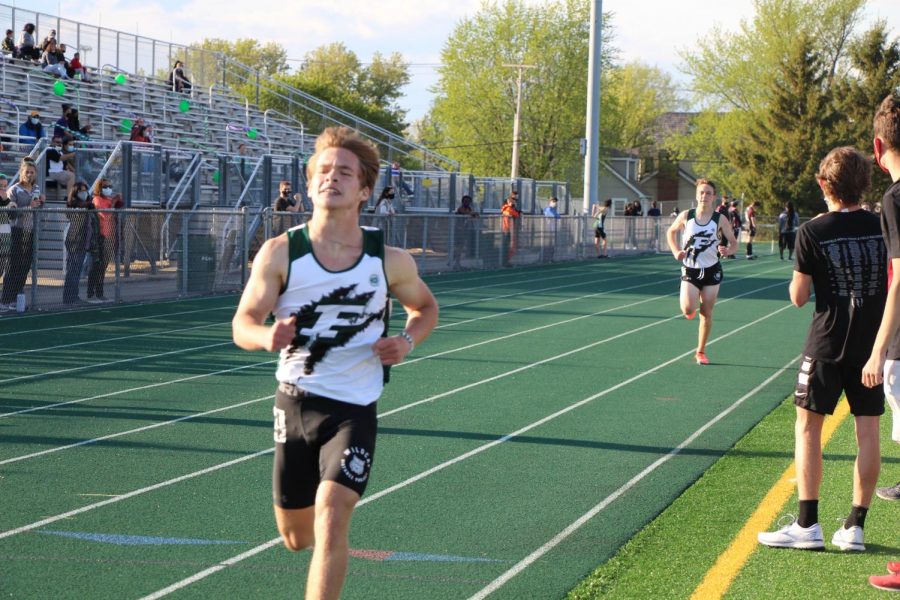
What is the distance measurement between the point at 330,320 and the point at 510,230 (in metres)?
27.0

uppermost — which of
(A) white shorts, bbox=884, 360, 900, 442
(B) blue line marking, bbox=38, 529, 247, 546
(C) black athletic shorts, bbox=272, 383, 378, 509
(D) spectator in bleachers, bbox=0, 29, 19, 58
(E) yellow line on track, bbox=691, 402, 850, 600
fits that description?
(D) spectator in bleachers, bbox=0, 29, 19, 58

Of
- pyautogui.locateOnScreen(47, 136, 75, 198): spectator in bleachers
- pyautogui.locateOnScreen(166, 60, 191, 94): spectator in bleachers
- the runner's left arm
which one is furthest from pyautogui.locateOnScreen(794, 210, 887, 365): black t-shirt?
pyautogui.locateOnScreen(166, 60, 191, 94): spectator in bleachers

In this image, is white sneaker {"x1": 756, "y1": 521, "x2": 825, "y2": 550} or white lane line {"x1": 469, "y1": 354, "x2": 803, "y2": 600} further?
white sneaker {"x1": 756, "y1": 521, "x2": 825, "y2": 550}

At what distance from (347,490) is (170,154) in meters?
22.5

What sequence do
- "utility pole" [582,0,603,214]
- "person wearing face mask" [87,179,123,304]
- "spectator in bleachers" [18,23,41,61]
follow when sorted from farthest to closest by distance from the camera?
"utility pole" [582,0,603,214], "spectator in bleachers" [18,23,41,61], "person wearing face mask" [87,179,123,304]

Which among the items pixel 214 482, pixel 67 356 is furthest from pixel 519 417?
pixel 67 356

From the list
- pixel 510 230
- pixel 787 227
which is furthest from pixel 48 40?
pixel 787 227

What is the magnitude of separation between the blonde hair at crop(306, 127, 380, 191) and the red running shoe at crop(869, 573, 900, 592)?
286 cm

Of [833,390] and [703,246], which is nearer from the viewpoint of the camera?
[833,390]

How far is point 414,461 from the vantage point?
8.16m

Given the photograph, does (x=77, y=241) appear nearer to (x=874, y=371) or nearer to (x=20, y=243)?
(x=20, y=243)

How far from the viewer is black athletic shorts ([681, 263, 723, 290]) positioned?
1355 centimetres

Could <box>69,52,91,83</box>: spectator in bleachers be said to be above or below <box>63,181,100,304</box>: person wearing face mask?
above

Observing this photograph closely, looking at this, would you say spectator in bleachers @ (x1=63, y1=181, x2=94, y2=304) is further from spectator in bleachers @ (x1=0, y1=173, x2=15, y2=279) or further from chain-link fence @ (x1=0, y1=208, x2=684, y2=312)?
spectator in bleachers @ (x1=0, y1=173, x2=15, y2=279)
